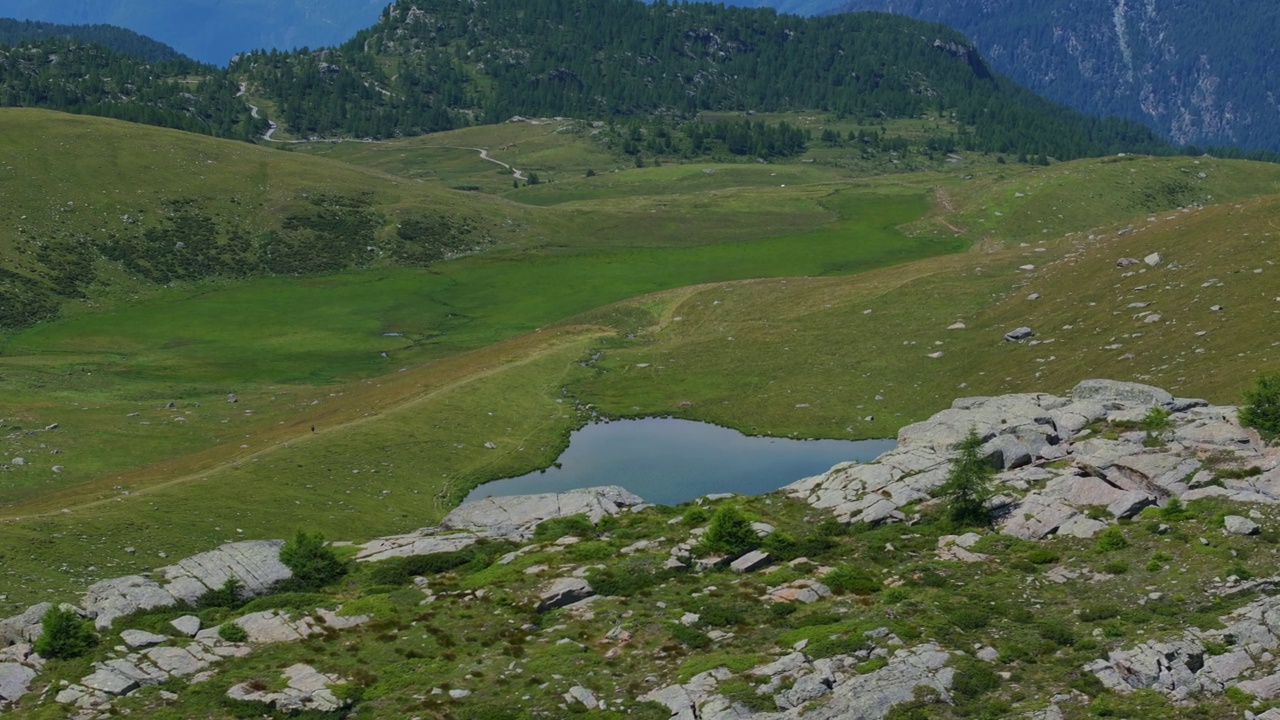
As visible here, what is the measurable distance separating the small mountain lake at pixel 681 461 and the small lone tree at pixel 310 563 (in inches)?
896

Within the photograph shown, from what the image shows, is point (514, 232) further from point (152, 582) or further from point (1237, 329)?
point (152, 582)

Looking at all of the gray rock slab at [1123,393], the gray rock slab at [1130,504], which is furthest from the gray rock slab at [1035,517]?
the gray rock slab at [1123,393]

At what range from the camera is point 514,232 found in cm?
19575

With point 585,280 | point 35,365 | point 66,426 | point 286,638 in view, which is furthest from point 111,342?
point 286,638

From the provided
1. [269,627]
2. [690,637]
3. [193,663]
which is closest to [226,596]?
[269,627]

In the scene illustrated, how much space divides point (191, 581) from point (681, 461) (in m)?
40.3

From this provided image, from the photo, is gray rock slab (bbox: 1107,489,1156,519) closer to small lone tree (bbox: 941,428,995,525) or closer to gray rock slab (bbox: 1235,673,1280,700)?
small lone tree (bbox: 941,428,995,525)

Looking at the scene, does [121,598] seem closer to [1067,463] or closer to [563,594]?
[563,594]

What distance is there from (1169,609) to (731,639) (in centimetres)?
1536

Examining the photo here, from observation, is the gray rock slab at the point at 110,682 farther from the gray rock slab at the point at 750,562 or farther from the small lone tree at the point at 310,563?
the gray rock slab at the point at 750,562

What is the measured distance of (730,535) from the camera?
5344 cm

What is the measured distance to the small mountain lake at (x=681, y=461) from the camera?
262 ft

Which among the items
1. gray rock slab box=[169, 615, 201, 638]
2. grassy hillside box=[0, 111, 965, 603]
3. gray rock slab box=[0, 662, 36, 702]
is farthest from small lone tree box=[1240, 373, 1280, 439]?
gray rock slab box=[0, 662, 36, 702]

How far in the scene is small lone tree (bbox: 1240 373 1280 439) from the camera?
53.9m
